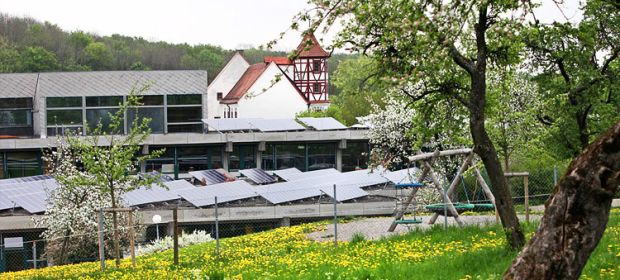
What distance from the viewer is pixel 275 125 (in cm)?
7331

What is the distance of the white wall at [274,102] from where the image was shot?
10069 cm

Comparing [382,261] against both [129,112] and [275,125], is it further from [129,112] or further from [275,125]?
[129,112]

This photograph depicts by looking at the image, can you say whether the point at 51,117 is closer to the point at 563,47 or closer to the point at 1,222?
the point at 1,222

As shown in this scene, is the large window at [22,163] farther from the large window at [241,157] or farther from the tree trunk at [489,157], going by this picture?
the tree trunk at [489,157]

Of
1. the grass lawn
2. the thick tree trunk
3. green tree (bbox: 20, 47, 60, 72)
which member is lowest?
the grass lawn

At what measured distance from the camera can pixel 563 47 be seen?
77.2ft

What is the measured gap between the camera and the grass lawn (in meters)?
12.6

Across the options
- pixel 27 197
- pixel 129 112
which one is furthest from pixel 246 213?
pixel 129 112

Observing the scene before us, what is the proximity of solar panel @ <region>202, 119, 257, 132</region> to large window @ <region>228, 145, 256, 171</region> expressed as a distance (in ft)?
5.28

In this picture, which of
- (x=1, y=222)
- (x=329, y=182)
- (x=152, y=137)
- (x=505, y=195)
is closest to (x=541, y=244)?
(x=505, y=195)

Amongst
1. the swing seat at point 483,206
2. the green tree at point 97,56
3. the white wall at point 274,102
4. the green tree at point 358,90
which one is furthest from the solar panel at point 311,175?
the green tree at point 97,56

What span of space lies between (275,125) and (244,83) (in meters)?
35.0

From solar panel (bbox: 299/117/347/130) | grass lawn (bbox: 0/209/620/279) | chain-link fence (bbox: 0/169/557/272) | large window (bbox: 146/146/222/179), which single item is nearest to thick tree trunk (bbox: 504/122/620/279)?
grass lawn (bbox: 0/209/620/279)

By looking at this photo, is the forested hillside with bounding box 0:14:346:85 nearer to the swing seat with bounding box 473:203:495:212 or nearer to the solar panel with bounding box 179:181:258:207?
the solar panel with bounding box 179:181:258:207
